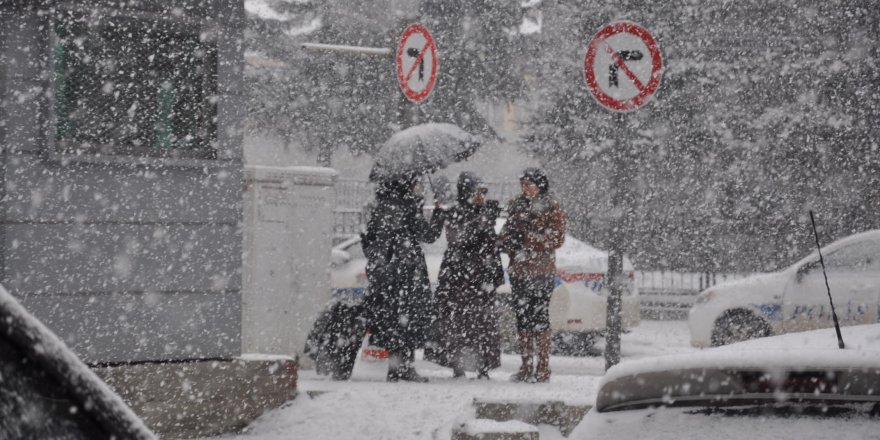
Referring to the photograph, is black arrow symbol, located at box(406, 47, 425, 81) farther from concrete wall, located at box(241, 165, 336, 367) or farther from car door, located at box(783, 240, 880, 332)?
car door, located at box(783, 240, 880, 332)

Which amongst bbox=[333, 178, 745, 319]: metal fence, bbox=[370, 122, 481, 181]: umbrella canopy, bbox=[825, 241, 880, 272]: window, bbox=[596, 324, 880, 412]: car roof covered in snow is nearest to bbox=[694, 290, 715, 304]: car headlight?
bbox=[825, 241, 880, 272]: window

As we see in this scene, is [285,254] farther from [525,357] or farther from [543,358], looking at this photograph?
[543,358]

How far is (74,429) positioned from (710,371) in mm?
1650

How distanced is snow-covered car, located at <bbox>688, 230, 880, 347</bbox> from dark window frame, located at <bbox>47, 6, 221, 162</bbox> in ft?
22.4

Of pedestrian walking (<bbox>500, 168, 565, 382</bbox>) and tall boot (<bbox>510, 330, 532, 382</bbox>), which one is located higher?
pedestrian walking (<bbox>500, 168, 565, 382</bbox>)

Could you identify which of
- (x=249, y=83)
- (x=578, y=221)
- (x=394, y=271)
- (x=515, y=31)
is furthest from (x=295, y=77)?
(x=394, y=271)

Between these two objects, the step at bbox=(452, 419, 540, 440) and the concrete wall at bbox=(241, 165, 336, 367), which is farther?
the concrete wall at bbox=(241, 165, 336, 367)

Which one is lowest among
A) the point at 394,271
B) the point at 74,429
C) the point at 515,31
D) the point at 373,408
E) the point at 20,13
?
the point at 373,408

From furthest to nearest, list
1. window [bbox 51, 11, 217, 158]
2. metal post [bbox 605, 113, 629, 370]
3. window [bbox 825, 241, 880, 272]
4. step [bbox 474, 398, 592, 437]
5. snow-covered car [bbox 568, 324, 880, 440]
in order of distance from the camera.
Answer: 1. window [bbox 825, 241, 880, 272]
2. metal post [bbox 605, 113, 629, 370]
3. step [bbox 474, 398, 592, 437]
4. window [bbox 51, 11, 217, 158]
5. snow-covered car [bbox 568, 324, 880, 440]

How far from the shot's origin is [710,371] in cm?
251

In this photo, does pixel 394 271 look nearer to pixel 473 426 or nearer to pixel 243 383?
pixel 243 383

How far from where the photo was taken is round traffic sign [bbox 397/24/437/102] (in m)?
9.11

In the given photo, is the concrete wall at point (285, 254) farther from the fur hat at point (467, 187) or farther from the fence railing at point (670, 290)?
the fence railing at point (670, 290)

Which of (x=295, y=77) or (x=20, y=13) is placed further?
(x=295, y=77)
